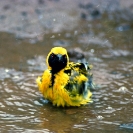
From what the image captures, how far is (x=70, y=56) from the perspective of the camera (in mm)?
8547

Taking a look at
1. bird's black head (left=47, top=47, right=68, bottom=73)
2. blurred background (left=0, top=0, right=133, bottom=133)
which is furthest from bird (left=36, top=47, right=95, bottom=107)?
blurred background (left=0, top=0, right=133, bottom=133)

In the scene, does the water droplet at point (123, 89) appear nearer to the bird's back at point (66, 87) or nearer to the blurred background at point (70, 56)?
the blurred background at point (70, 56)

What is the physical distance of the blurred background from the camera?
5.67 m

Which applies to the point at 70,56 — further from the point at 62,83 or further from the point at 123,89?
the point at 62,83

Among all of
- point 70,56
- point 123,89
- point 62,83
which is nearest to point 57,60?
point 62,83

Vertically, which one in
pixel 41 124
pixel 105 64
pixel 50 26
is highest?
pixel 50 26

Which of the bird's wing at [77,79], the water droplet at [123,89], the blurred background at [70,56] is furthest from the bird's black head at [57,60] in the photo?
the water droplet at [123,89]

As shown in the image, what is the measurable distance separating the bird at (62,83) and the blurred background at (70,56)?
0.13 m

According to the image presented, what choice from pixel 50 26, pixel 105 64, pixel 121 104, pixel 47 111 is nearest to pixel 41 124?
pixel 47 111

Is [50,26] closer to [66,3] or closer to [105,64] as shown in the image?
[66,3]

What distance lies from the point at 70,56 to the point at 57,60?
92.4 inches

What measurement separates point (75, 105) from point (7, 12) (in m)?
5.73

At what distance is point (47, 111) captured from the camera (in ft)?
20.0

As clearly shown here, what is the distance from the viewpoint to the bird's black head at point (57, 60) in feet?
20.4
